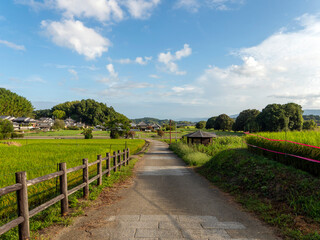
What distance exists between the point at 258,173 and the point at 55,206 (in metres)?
7.03

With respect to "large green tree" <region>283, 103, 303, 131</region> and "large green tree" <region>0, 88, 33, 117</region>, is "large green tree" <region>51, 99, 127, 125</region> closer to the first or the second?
"large green tree" <region>0, 88, 33, 117</region>

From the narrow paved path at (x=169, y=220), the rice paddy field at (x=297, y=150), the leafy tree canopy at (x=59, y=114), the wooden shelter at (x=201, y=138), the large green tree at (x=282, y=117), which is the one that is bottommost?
the narrow paved path at (x=169, y=220)

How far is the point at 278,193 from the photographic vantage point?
6012 mm

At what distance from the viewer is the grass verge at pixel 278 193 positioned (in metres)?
4.44

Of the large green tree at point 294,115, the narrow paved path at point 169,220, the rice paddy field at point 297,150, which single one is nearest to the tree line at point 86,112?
the large green tree at point 294,115

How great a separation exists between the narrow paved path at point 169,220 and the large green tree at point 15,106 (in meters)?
136

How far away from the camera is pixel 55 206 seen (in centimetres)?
539

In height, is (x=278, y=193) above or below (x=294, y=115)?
below

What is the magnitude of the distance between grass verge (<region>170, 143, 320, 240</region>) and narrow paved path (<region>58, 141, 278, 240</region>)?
48cm

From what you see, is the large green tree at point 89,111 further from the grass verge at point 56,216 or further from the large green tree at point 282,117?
the grass verge at point 56,216

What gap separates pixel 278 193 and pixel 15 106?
143419 mm

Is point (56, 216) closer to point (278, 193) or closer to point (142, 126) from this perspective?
point (278, 193)

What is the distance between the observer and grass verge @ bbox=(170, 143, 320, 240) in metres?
4.44

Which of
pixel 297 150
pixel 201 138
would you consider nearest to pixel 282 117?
pixel 201 138
